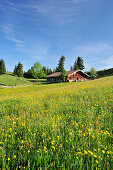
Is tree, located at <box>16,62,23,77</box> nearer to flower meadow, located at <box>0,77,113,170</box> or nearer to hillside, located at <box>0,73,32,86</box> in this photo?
hillside, located at <box>0,73,32,86</box>

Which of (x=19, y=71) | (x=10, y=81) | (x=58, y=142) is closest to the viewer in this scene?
(x=58, y=142)

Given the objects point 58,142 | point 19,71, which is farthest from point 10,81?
point 58,142

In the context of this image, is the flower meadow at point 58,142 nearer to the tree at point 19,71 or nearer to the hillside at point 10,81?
the hillside at point 10,81

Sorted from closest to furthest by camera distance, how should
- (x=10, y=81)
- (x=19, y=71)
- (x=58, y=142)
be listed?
(x=58, y=142) → (x=10, y=81) → (x=19, y=71)

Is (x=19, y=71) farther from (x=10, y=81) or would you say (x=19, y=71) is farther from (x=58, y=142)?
(x=58, y=142)

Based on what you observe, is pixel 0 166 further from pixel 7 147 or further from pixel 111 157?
pixel 111 157

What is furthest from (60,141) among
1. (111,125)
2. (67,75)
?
(67,75)

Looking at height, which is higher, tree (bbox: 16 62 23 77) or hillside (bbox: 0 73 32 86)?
tree (bbox: 16 62 23 77)

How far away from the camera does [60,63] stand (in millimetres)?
54438

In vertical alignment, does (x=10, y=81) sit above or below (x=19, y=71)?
below

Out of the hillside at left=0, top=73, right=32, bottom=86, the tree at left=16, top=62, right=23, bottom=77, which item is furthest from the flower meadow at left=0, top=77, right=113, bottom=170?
the tree at left=16, top=62, right=23, bottom=77

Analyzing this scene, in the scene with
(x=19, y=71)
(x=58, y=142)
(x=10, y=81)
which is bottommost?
(x=58, y=142)

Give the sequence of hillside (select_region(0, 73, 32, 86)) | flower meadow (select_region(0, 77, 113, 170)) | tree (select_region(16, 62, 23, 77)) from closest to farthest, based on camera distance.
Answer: flower meadow (select_region(0, 77, 113, 170))
hillside (select_region(0, 73, 32, 86))
tree (select_region(16, 62, 23, 77))

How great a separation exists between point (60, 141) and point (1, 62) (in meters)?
89.1
